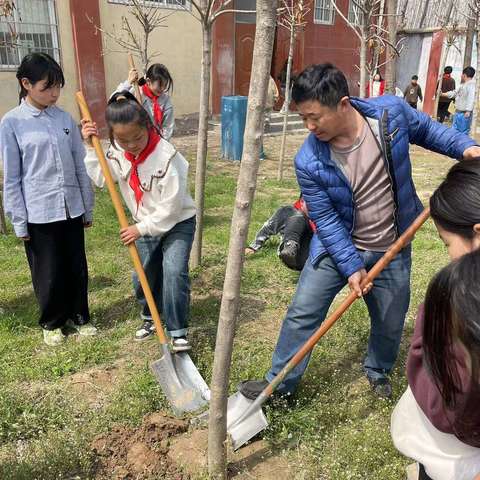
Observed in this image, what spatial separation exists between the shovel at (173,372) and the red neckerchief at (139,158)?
0.12 m

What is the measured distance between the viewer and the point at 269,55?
164cm

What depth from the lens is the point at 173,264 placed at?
113 inches

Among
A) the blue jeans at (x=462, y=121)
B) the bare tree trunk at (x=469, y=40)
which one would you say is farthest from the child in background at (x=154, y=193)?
the bare tree trunk at (x=469, y=40)

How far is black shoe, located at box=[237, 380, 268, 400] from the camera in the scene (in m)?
2.52

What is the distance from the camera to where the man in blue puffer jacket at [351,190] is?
2.19 meters

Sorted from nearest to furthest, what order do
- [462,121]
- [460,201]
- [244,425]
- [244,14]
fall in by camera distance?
[460,201] < [244,425] < [462,121] < [244,14]

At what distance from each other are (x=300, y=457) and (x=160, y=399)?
82 cm

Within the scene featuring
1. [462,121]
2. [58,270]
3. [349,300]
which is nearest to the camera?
[349,300]

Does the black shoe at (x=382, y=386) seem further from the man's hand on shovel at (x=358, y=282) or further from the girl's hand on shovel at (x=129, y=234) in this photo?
the girl's hand on shovel at (x=129, y=234)

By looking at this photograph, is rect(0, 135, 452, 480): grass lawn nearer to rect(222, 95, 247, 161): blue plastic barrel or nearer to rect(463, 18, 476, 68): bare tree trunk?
rect(222, 95, 247, 161): blue plastic barrel

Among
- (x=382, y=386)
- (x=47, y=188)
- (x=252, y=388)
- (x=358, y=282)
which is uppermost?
(x=47, y=188)

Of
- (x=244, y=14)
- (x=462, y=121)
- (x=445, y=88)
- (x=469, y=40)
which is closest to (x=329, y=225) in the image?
(x=462, y=121)

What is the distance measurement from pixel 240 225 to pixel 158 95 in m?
3.73

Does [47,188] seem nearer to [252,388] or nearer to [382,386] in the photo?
[252,388]
